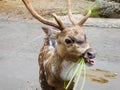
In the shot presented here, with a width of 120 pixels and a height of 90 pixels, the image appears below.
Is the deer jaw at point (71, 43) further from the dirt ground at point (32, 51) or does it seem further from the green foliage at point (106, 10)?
the green foliage at point (106, 10)

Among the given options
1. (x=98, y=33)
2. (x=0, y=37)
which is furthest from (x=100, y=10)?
(x=0, y=37)

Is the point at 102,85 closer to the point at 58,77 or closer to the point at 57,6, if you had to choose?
the point at 58,77

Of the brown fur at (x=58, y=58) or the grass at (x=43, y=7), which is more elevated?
the brown fur at (x=58, y=58)

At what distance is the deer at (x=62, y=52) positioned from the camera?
388 centimetres

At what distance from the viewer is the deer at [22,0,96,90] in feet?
12.7

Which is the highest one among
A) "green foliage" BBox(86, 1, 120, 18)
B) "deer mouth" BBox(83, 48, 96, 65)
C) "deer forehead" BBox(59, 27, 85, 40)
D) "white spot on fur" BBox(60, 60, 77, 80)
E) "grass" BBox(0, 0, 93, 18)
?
"deer forehead" BBox(59, 27, 85, 40)

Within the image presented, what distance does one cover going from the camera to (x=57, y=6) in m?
14.8

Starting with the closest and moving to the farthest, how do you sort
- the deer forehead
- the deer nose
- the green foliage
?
1. the deer nose
2. the deer forehead
3. the green foliage

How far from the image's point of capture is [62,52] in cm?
414

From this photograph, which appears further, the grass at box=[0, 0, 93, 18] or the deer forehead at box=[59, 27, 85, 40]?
the grass at box=[0, 0, 93, 18]

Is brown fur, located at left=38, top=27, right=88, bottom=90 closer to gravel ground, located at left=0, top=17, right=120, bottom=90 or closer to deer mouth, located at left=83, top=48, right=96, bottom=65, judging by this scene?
deer mouth, located at left=83, top=48, right=96, bottom=65

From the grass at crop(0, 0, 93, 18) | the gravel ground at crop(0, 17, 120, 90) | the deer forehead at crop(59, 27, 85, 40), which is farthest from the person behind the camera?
the grass at crop(0, 0, 93, 18)

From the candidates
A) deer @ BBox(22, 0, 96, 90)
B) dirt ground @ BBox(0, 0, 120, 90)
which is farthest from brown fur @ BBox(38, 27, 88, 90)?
dirt ground @ BBox(0, 0, 120, 90)

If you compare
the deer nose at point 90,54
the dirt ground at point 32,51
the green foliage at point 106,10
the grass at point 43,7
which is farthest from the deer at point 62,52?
the grass at point 43,7
